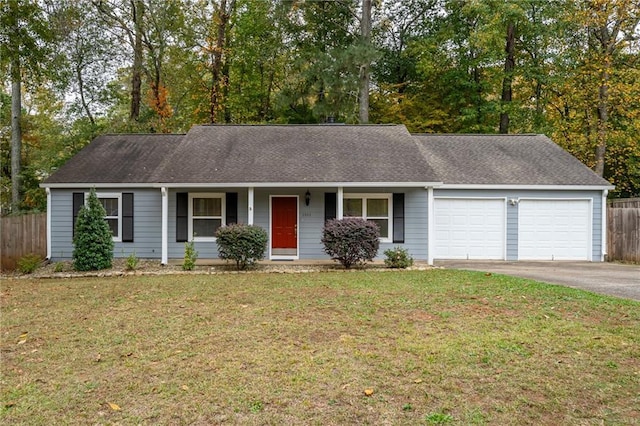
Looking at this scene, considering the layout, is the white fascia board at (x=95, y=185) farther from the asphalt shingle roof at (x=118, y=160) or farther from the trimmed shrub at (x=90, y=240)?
the trimmed shrub at (x=90, y=240)

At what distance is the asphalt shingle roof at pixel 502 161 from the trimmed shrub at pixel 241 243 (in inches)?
239

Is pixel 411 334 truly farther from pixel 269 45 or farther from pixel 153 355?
pixel 269 45

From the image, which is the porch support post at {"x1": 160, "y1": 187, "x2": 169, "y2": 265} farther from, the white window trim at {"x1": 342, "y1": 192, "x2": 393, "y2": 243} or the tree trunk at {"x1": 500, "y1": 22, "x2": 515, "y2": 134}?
the tree trunk at {"x1": 500, "y1": 22, "x2": 515, "y2": 134}

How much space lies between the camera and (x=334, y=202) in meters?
13.2

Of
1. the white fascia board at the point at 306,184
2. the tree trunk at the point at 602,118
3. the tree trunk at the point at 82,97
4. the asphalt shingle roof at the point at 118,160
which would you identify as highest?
the tree trunk at the point at 82,97

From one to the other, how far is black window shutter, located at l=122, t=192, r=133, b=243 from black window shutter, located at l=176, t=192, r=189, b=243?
159cm

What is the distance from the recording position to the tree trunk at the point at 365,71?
19.2 meters

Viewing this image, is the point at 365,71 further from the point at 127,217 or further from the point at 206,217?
the point at 127,217

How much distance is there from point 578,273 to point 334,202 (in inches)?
264

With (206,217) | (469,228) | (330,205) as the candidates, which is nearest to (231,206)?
(206,217)

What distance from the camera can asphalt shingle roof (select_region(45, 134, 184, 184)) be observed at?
13.5 m

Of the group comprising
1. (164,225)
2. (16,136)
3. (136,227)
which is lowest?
(136,227)

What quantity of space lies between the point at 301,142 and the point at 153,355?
422 inches

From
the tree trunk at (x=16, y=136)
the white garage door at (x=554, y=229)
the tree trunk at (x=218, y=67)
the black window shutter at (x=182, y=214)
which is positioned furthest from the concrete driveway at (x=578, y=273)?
the tree trunk at (x=16, y=136)
